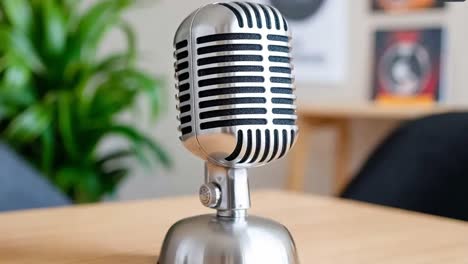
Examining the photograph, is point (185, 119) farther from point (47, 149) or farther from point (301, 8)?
point (301, 8)

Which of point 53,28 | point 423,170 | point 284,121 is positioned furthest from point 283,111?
point 53,28

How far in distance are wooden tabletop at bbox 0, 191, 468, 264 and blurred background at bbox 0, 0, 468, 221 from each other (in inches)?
14.6

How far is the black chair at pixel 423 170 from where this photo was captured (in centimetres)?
109

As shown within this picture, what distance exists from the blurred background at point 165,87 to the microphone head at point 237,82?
76 cm

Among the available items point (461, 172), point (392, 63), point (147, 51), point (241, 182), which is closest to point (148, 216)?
point (241, 182)

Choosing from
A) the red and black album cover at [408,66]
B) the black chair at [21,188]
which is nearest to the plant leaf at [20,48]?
the black chair at [21,188]

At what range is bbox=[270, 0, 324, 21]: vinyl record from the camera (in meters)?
2.88

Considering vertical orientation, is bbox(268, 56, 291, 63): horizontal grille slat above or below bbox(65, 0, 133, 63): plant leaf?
below

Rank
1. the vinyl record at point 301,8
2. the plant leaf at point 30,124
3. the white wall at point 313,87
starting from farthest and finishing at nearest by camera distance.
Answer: the vinyl record at point 301,8, the white wall at point 313,87, the plant leaf at point 30,124

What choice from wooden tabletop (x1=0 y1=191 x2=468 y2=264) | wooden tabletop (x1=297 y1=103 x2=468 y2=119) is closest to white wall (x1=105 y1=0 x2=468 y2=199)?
wooden tabletop (x1=297 y1=103 x2=468 y2=119)

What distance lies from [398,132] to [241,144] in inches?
32.7

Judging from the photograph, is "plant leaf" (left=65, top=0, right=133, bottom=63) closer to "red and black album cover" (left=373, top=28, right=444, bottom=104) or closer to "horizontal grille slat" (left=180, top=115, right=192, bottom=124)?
"red and black album cover" (left=373, top=28, right=444, bottom=104)

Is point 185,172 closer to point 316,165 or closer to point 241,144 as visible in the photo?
point 316,165

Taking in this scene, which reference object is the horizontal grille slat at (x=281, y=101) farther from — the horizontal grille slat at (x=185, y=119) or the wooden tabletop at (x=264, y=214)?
the wooden tabletop at (x=264, y=214)
